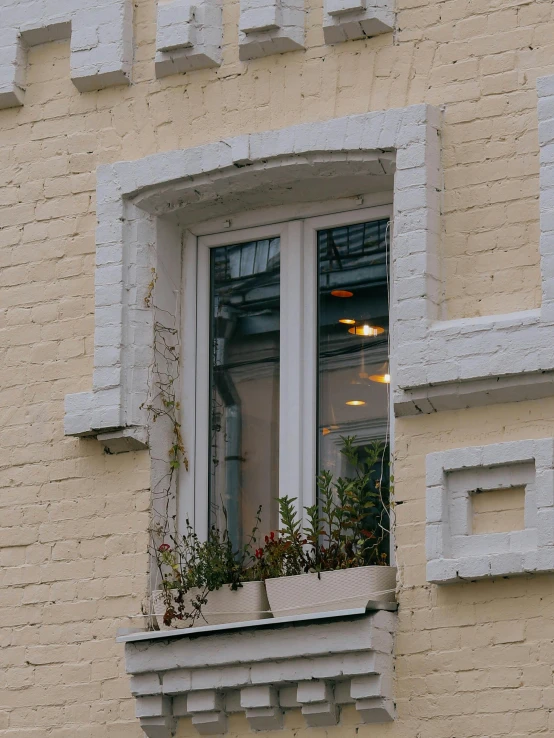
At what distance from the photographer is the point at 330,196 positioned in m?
9.04

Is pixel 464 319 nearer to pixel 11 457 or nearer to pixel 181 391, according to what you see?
pixel 181 391

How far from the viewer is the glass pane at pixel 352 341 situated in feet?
28.8

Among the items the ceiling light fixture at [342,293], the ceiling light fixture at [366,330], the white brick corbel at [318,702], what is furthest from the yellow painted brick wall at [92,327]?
the ceiling light fixture at [342,293]

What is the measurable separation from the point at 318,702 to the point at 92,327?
2250 mm

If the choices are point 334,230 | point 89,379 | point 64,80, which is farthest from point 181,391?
point 64,80

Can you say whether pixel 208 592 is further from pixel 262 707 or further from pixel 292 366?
pixel 292 366

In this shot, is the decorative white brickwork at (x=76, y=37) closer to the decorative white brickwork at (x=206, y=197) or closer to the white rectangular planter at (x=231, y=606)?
the decorative white brickwork at (x=206, y=197)

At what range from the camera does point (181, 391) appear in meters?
9.15

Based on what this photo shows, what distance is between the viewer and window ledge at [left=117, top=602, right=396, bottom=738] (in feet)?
26.0

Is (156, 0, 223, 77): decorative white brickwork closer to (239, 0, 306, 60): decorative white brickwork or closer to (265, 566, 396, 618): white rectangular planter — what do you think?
(239, 0, 306, 60): decorative white brickwork

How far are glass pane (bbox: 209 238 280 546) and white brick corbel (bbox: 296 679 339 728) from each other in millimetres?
1043

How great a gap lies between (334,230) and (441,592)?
6.56ft

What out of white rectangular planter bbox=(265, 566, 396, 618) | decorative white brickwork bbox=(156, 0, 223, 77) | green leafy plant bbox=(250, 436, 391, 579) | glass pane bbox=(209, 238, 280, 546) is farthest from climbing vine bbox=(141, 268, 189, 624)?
decorative white brickwork bbox=(156, 0, 223, 77)

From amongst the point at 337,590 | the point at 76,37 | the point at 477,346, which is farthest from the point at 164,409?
the point at 76,37
